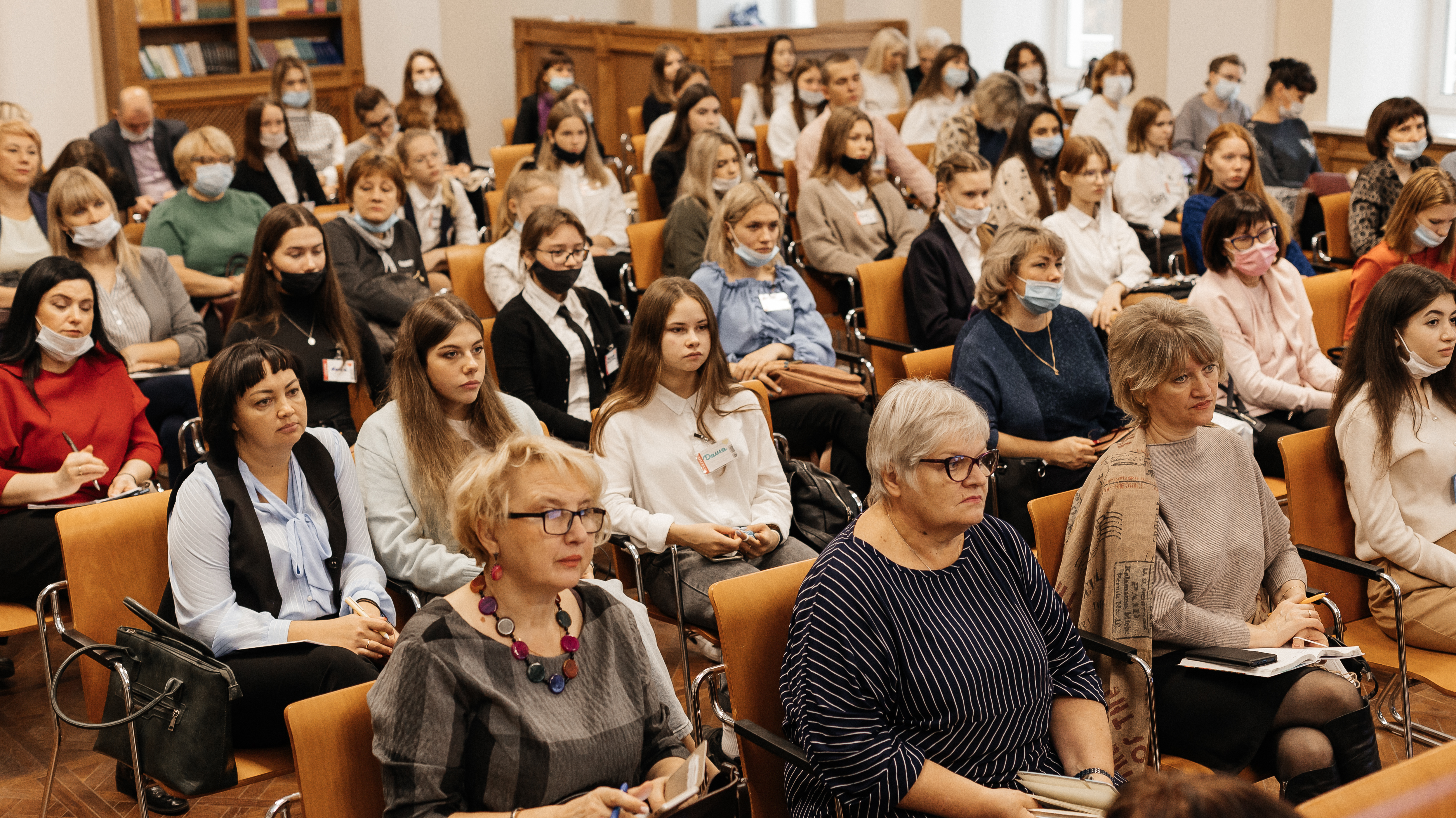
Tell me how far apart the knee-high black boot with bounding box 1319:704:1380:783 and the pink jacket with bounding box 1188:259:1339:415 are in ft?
6.22

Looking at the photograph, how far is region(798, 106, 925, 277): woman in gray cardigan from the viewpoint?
5.91m

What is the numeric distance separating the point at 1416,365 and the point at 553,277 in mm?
2534

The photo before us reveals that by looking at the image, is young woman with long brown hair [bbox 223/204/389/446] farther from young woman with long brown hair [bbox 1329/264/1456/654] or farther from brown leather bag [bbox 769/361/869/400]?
young woman with long brown hair [bbox 1329/264/1456/654]

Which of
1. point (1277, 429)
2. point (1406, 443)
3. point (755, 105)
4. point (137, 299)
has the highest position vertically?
point (755, 105)

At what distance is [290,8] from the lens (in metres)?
10.4

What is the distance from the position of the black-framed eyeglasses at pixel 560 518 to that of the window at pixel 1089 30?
31.7 ft

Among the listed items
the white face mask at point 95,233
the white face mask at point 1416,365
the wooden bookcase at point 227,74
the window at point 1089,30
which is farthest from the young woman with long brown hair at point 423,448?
the window at point 1089,30

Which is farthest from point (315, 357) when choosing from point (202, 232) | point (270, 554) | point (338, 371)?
point (202, 232)

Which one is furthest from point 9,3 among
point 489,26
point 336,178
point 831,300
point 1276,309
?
point 1276,309

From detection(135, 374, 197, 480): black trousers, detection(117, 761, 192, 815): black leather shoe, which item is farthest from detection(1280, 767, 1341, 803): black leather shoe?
detection(135, 374, 197, 480): black trousers

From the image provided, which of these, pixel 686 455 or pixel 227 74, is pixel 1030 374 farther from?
pixel 227 74

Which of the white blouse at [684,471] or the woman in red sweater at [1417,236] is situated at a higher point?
the woman in red sweater at [1417,236]

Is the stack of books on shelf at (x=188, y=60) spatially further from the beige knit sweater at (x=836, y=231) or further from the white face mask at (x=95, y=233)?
the beige knit sweater at (x=836, y=231)

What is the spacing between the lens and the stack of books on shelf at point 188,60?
387 inches
